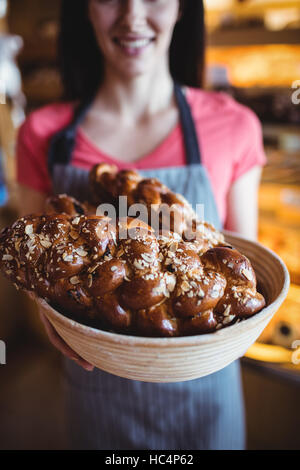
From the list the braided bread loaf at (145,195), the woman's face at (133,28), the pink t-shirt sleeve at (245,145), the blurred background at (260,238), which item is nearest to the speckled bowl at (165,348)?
the braided bread loaf at (145,195)

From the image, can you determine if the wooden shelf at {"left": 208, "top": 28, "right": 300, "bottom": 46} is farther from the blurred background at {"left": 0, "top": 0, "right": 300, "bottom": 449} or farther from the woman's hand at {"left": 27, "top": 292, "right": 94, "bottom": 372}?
the woman's hand at {"left": 27, "top": 292, "right": 94, "bottom": 372}

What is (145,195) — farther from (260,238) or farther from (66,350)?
(260,238)

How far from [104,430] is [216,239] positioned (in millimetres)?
944

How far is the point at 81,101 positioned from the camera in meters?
1.42

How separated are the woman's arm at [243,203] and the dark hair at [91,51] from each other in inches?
17.9

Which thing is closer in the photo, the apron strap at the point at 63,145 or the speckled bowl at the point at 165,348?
the speckled bowl at the point at 165,348

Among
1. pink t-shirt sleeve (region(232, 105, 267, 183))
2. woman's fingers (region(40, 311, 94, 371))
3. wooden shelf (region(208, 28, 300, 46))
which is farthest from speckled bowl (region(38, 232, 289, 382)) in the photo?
wooden shelf (region(208, 28, 300, 46))

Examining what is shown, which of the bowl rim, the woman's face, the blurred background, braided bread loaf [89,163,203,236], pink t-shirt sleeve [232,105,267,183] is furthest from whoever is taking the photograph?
the blurred background

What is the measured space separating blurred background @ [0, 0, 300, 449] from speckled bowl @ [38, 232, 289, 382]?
118 centimetres

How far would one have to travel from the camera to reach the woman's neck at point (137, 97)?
127 cm

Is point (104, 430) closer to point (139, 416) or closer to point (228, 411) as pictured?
point (139, 416)

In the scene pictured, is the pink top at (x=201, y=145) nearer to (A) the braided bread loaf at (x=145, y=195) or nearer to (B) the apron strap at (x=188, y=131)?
(B) the apron strap at (x=188, y=131)

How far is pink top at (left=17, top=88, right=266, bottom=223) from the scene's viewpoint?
1209 millimetres
